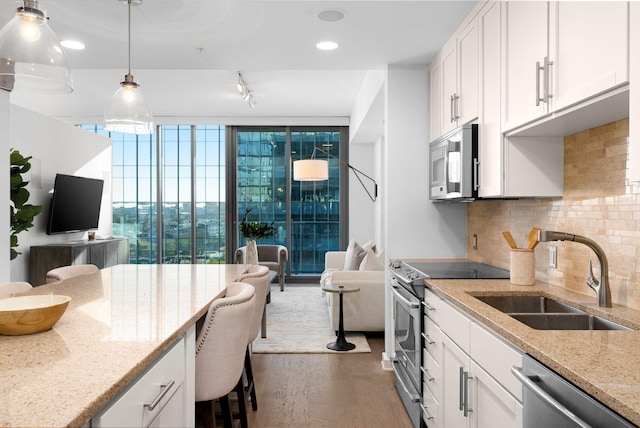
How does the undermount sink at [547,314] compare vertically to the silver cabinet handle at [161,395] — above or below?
above

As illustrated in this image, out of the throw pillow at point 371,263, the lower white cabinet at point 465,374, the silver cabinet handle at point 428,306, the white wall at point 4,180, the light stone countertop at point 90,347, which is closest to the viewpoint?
the light stone countertop at point 90,347

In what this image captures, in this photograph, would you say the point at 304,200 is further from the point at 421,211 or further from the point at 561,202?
the point at 561,202

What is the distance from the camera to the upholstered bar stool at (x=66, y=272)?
2.82 metres

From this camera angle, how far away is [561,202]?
235cm

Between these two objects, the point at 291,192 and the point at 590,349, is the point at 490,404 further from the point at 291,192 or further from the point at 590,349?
the point at 291,192

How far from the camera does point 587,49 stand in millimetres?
1588

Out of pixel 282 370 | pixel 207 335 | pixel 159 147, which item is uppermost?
pixel 159 147

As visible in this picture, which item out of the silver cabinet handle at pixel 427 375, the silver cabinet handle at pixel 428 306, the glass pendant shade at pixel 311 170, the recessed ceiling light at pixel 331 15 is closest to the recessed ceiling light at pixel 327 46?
the recessed ceiling light at pixel 331 15

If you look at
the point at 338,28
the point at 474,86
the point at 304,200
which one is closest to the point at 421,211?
the point at 474,86

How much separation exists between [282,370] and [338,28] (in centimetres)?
266

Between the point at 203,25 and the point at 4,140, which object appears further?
the point at 4,140

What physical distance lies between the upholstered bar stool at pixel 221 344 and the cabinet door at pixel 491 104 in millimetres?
1448

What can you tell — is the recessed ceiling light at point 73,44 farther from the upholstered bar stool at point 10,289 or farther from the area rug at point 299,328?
the area rug at point 299,328

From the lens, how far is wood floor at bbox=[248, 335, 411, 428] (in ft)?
9.28
